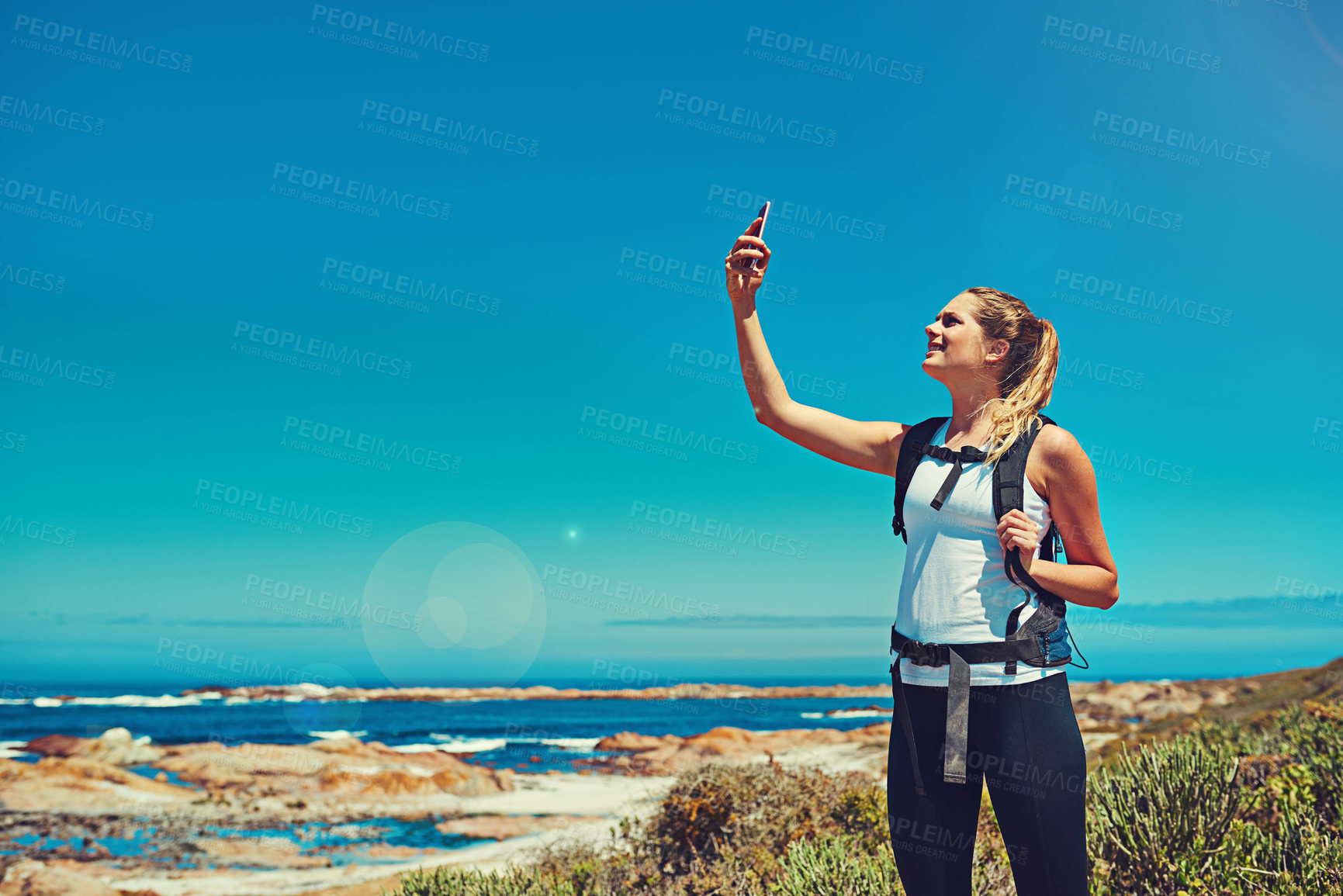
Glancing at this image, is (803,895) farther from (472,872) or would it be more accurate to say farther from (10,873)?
(10,873)

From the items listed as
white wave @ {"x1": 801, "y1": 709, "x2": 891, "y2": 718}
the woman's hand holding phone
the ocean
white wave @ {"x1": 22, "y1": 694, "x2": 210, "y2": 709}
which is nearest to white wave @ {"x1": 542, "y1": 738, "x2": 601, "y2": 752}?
the ocean

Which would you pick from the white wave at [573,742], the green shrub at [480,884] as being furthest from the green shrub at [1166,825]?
the white wave at [573,742]

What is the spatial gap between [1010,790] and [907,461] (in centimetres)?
75

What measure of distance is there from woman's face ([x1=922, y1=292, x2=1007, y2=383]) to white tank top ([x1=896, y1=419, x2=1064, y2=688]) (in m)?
0.22

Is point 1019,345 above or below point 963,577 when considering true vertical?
above

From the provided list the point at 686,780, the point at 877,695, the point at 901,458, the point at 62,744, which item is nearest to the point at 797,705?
the point at 877,695

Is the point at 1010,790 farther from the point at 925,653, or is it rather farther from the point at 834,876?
the point at 834,876

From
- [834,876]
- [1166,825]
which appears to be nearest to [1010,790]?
[834,876]

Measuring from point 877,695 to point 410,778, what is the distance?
32026mm

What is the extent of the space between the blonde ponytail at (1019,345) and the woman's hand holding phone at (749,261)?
20.7 inches

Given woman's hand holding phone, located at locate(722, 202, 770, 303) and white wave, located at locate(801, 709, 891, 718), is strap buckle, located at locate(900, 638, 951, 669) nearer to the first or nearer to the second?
woman's hand holding phone, located at locate(722, 202, 770, 303)

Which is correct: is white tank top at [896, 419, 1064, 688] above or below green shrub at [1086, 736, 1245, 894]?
above

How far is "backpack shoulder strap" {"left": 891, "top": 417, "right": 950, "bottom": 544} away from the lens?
1.76 metres

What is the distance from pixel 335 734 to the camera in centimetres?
3862
